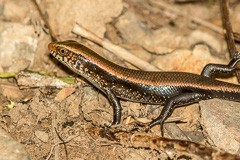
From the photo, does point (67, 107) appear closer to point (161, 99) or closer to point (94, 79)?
point (94, 79)

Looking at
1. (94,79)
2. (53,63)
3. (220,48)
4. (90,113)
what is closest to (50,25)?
(53,63)

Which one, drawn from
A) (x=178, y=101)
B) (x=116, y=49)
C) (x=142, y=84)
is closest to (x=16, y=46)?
(x=116, y=49)

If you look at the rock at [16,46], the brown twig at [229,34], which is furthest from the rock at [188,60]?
the rock at [16,46]

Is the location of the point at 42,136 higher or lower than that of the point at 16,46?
lower

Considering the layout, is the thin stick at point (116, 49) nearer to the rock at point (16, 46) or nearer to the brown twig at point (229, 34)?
the rock at point (16, 46)

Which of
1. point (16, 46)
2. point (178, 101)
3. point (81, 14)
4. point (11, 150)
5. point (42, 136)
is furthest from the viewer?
point (81, 14)

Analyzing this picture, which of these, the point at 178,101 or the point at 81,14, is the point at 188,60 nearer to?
the point at 178,101

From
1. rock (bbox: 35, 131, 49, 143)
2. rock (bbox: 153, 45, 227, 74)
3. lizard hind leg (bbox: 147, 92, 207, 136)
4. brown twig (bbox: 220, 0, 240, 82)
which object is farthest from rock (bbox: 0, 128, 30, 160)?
brown twig (bbox: 220, 0, 240, 82)
